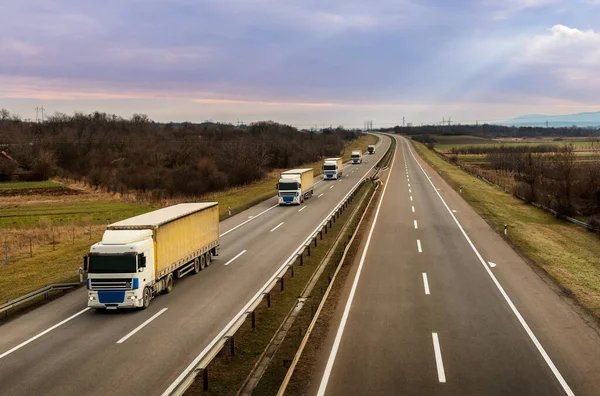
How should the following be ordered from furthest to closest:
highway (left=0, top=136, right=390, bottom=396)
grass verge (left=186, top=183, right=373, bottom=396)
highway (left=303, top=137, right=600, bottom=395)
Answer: highway (left=0, top=136, right=390, bottom=396), highway (left=303, top=137, right=600, bottom=395), grass verge (left=186, top=183, right=373, bottom=396)

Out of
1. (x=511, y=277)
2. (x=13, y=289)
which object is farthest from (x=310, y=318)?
(x=13, y=289)

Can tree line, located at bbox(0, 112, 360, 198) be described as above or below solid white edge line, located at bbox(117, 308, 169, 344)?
above

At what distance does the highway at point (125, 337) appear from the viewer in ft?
45.0

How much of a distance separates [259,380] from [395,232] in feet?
78.6

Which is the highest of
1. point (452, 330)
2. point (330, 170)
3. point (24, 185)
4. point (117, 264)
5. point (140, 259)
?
point (330, 170)

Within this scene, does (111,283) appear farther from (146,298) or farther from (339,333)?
(339,333)

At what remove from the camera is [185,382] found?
12484mm

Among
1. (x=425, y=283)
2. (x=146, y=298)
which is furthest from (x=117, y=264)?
(x=425, y=283)

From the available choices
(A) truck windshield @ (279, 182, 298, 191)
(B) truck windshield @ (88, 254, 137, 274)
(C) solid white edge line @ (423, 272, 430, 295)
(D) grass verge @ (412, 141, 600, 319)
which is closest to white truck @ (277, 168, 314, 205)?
(A) truck windshield @ (279, 182, 298, 191)

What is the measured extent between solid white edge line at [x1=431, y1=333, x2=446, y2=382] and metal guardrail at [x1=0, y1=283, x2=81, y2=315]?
605 inches

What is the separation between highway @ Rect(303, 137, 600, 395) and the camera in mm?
13594

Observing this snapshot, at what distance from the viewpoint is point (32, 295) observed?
21266 mm

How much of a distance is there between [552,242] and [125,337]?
29354 millimetres

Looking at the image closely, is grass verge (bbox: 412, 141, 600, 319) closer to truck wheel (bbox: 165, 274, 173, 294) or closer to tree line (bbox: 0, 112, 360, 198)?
truck wheel (bbox: 165, 274, 173, 294)
